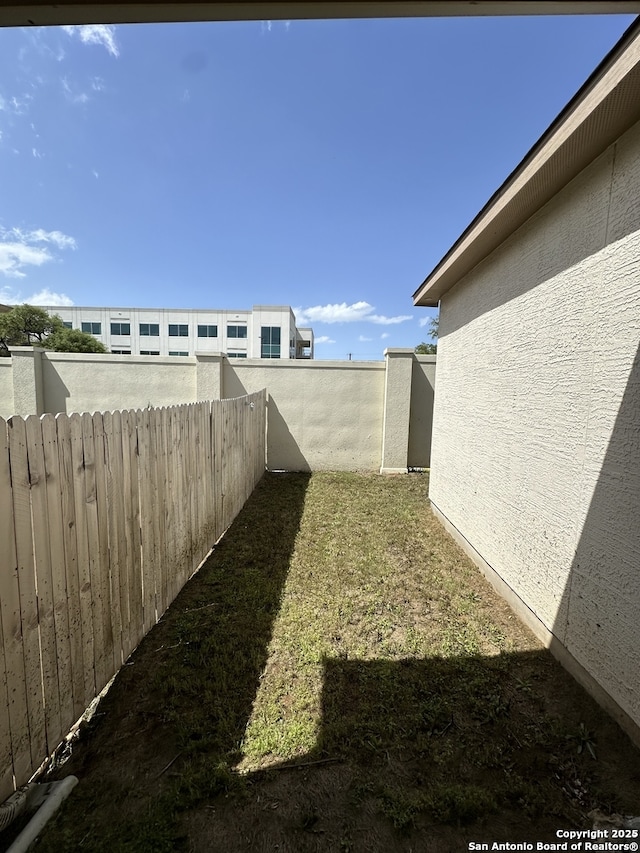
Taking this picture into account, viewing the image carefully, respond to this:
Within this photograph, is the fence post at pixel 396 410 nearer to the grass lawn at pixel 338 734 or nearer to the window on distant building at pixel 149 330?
the grass lawn at pixel 338 734

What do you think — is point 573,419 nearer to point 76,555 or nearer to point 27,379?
point 76,555

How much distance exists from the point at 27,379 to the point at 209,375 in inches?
158

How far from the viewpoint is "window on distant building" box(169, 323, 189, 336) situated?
163ft

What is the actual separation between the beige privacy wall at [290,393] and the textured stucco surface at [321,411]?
0.08ft

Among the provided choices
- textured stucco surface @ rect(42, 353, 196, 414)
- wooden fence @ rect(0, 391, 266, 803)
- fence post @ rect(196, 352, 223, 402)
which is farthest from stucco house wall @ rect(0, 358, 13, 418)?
wooden fence @ rect(0, 391, 266, 803)

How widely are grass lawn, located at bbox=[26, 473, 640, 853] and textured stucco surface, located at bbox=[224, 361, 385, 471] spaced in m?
5.01

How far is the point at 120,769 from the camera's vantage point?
68.7 inches

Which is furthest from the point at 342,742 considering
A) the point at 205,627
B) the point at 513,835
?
the point at 205,627

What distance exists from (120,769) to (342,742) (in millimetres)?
1100

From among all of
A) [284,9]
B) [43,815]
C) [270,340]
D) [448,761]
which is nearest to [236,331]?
[270,340]

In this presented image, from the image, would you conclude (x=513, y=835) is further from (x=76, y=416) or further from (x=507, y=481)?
(x=76, y=416)

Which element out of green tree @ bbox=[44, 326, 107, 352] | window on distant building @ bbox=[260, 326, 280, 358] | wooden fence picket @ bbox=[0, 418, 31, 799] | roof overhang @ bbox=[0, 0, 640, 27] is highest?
window on distant building @ bbox=[260, 326, 280, 358]

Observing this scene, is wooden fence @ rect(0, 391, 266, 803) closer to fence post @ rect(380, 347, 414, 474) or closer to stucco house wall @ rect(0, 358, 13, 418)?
fence post @ rect(380, 347, 414, 474)

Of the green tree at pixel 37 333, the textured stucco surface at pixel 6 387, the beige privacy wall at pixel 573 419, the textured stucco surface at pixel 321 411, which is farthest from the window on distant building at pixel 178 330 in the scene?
the beige privacy wall at pixel 573 419
